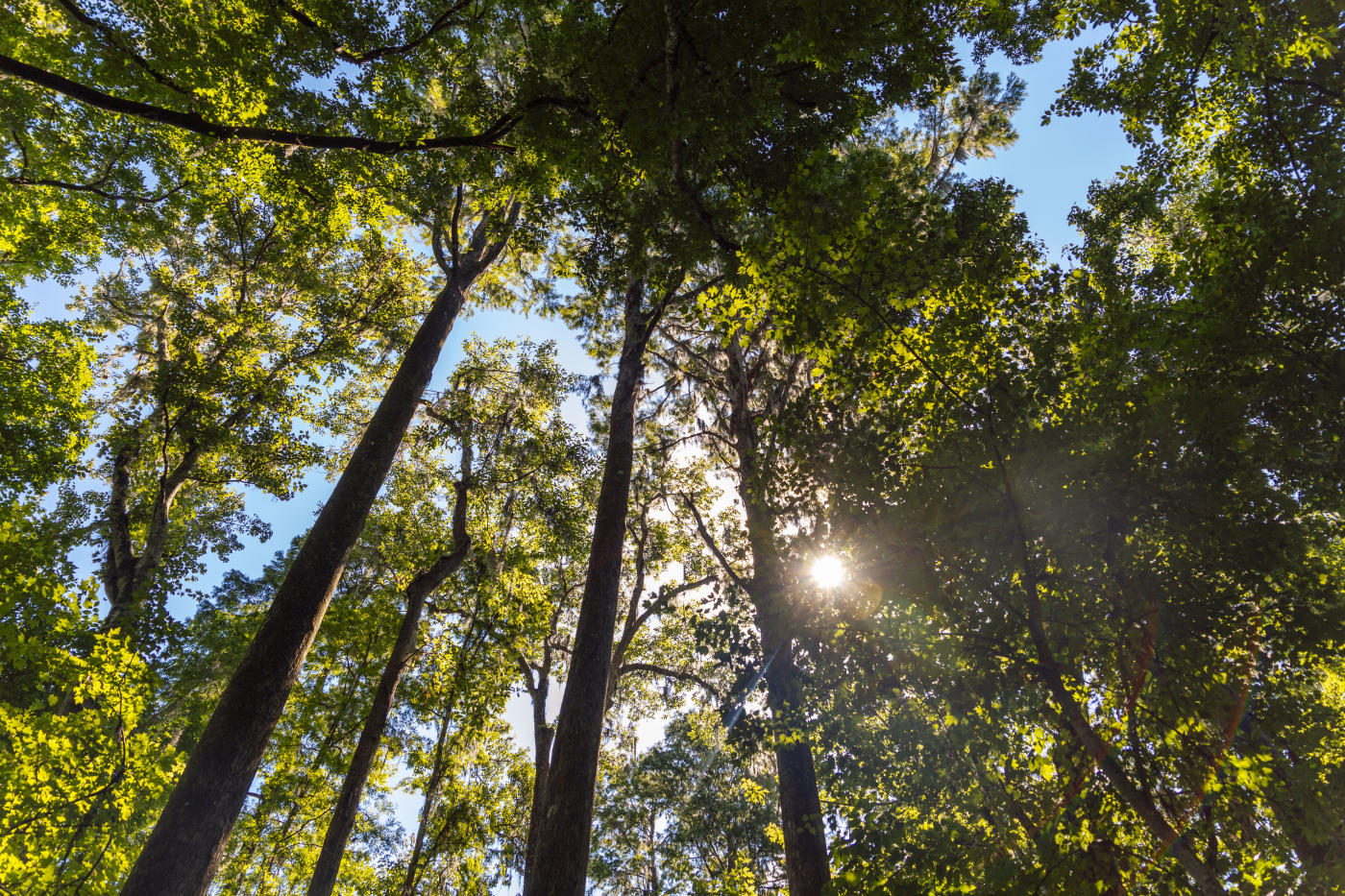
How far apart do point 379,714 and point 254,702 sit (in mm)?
5978

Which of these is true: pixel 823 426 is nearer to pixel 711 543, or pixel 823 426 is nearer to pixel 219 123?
pixel 711 543

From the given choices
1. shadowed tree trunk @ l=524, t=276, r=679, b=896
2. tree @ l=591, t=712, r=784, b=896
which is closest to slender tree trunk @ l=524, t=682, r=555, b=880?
tree @ l=591, t=712, r=784, b=896

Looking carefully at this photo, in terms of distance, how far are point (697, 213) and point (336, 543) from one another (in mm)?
6014

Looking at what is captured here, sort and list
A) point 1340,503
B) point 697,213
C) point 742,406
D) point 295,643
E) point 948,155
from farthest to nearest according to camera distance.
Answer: point 948,155 < point 742,406 < point 697,213 < point 295,643 < point 1340,503

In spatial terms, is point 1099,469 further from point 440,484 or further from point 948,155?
point 440,484

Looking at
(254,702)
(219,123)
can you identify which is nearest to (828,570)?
(254,702)

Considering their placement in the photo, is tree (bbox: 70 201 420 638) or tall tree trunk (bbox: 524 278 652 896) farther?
tree (bbox: 70 201 420 638)

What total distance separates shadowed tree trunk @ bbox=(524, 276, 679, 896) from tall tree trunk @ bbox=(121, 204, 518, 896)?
2.62 m

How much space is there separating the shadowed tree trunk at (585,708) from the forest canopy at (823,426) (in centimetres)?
5

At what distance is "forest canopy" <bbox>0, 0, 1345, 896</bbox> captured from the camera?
4.62 m

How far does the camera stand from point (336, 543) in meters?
6.12

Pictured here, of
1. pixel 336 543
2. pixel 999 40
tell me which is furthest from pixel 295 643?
pixel 999 40

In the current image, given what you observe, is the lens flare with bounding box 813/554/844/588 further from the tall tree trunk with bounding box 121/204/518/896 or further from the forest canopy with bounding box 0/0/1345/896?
the tall tree trunk with bounding box 121/204/518/896

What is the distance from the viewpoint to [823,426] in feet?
19.0
